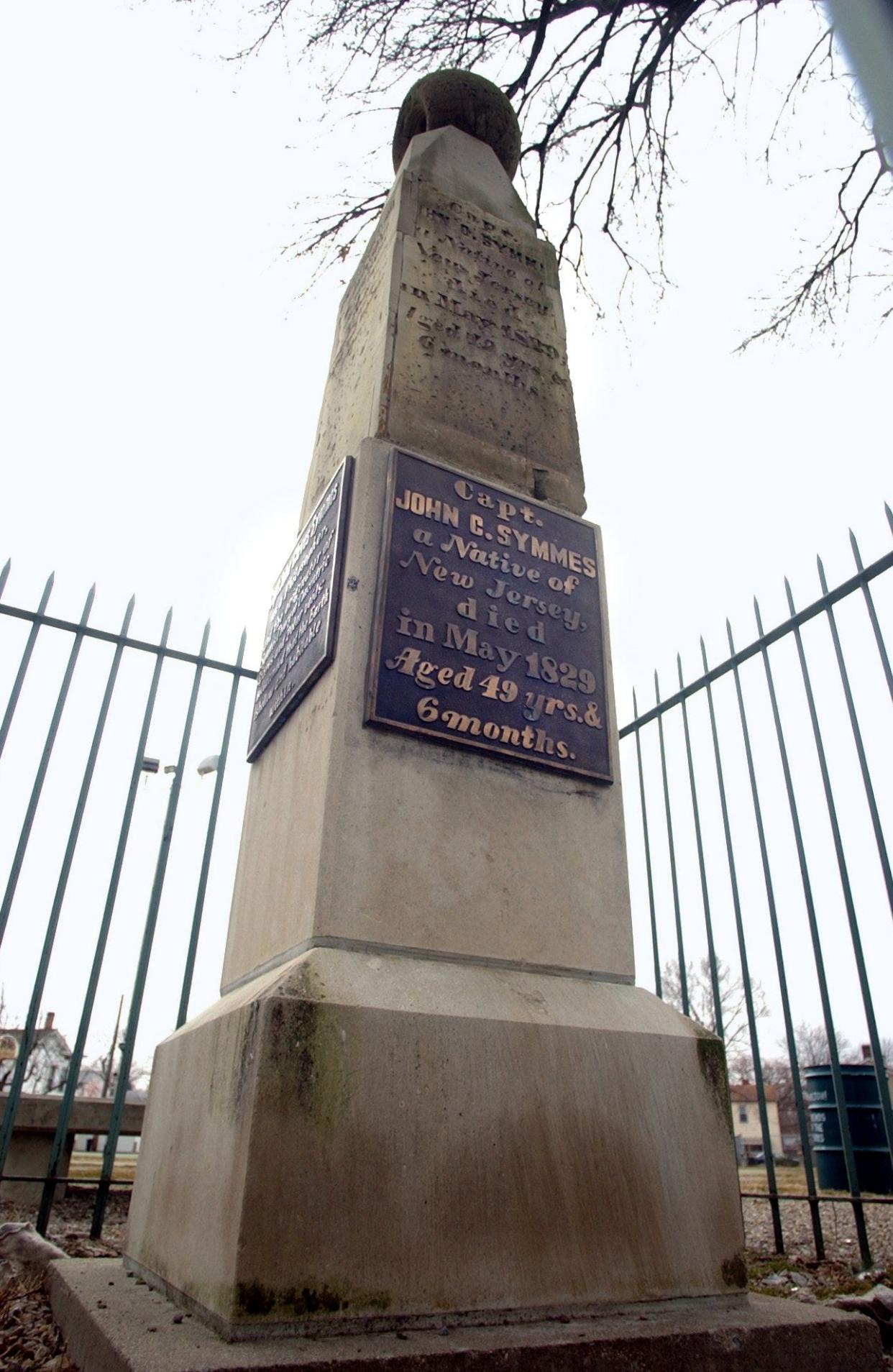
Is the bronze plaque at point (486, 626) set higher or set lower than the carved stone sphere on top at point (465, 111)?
lower

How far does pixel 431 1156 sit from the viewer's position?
1.76 m

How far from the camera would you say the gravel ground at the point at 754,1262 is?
1922 millimetres

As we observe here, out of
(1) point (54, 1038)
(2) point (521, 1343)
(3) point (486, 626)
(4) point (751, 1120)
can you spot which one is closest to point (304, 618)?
(3) point (486, 626)

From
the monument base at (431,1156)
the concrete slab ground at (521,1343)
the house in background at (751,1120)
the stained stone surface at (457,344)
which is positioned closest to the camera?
the concrete slab ground at (521,1343)

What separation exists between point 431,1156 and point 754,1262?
2.73m

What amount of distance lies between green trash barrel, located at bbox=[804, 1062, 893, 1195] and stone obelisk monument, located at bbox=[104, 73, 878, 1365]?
16.1 feet

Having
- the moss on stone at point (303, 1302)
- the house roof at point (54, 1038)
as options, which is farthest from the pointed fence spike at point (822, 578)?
the house roof at point (54, 1038)

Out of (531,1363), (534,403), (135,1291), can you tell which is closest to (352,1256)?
(531,1363)

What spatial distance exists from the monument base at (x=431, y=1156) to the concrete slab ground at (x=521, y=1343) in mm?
56

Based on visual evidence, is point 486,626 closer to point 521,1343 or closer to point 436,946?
point 436,946

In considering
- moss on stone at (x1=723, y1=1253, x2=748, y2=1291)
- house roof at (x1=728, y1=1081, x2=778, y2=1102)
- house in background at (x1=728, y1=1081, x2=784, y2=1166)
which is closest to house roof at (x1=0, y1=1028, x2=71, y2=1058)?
house in background at (x1=728, y1=1081, x2=784, y2=1166)

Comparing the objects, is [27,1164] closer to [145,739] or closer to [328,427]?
[145,739]

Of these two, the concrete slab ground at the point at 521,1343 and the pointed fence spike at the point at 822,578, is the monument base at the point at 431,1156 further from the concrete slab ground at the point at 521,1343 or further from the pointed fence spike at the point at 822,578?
the pointed fence spike at the point at 822,578

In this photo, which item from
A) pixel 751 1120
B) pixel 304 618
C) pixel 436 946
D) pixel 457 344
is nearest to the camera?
pixel 436 946
